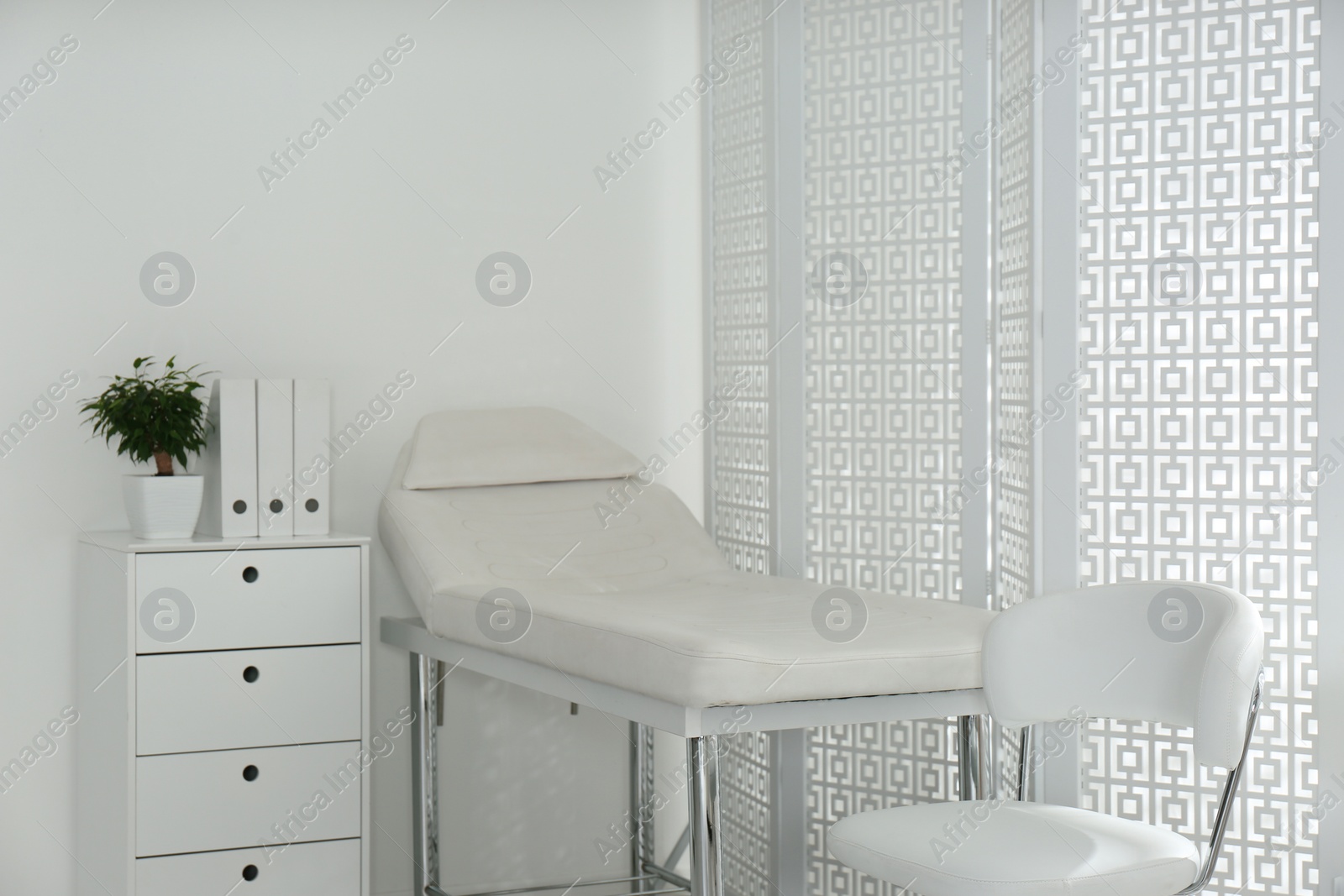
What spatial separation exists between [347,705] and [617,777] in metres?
0.88

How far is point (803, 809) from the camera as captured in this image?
100 inches

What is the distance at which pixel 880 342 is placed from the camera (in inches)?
100.0

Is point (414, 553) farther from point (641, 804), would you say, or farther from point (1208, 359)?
point (1208, 359)

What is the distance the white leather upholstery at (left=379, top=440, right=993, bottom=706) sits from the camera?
1.85 metres

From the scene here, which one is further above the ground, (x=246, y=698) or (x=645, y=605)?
(x=645, y=605)

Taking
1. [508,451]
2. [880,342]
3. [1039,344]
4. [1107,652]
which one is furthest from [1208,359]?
[508,451]

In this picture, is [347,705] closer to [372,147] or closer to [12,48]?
[372,147]

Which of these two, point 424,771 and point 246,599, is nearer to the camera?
point 246,599

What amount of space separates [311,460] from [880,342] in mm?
1168

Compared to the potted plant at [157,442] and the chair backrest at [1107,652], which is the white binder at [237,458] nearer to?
the potted plant at [157,442]

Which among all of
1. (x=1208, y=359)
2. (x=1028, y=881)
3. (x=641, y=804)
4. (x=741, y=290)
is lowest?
(x=641, y=804)

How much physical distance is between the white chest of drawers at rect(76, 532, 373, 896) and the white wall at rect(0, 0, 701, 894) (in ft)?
0.86

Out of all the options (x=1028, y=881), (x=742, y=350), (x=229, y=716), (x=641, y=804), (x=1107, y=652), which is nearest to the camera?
(x=1028, y=881)

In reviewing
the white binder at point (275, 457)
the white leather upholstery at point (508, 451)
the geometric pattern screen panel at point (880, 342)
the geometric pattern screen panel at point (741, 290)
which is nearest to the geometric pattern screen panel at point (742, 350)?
the geometric pattern screen panel at point (741, 290)
